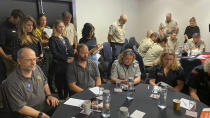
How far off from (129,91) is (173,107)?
18.7 inches

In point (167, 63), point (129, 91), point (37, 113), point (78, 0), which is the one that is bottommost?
point (37, 113)

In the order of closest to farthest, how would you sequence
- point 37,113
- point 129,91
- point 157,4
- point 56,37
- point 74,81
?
1. point 37,113
2. point 129,91
3. point 74,81
4. point 56,37
5. point 157,4

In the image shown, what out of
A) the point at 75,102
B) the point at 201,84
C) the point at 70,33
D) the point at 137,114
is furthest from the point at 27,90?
the point at 70,33

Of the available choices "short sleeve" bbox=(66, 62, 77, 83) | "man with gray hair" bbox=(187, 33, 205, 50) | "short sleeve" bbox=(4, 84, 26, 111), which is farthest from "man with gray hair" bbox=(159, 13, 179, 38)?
"short sleeve" bbox=(4, 84, 26, 111)

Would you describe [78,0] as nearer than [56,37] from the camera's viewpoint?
No

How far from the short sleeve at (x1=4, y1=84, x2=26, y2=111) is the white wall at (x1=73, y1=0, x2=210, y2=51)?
3760 mm

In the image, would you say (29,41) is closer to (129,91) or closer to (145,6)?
(129,91)

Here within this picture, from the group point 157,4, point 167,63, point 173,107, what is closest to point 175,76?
point 167,63

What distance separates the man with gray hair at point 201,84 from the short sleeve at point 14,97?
1989mm

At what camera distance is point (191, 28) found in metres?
6.27

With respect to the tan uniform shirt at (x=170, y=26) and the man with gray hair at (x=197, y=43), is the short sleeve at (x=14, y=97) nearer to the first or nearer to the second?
the man with gray hair at (x=197, y=43)

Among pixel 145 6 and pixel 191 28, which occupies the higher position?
pixel 145 6

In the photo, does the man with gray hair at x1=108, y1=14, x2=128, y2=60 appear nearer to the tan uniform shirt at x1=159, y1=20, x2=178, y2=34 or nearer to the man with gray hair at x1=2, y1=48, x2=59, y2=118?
the tan uniform shirt at x1=159, y1=20, x2=178, y2=34

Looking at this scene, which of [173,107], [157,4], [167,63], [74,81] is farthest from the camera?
[157,4]
